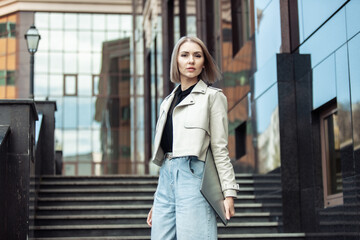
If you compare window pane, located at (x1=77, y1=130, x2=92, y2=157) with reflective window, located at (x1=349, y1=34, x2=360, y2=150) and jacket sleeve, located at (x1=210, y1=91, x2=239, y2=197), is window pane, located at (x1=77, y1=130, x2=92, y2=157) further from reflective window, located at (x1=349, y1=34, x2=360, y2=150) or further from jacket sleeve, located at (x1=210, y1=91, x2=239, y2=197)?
jacket sleeve, located at (x1=210, y1=91, x2=239, y2=197)

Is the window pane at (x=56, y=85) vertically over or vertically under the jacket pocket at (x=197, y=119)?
over

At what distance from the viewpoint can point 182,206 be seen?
424 cm

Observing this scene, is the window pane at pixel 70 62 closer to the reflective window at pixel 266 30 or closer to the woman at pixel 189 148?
the reflective window at pixel 266 30

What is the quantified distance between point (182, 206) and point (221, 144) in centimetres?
46

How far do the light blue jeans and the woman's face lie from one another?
562 mm

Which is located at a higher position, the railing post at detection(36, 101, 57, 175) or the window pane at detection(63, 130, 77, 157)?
the window pane at detection(63, 130, 77, 157)

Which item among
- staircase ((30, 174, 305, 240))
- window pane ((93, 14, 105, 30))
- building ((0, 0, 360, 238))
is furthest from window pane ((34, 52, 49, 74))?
staircase ((30, 174, 305, 240))

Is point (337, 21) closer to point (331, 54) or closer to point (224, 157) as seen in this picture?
point (331, 54)

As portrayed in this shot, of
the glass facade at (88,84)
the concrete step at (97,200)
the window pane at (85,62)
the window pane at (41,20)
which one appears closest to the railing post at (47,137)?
the concrete step at (97,200)

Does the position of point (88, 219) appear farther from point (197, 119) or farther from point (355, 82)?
point (197, 119)

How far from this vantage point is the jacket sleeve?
4.28 metres

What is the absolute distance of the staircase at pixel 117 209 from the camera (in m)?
10.2

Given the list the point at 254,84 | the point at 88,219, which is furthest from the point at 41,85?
the point at 88,219

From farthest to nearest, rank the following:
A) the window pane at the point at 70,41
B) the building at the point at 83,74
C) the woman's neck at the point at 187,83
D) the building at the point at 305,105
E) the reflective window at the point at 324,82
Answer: the window pane at the point at 70,41 → the building at the point at 83,74 → the reflective window at the point at 324,82 → the building at the point at 305,105 → the woman's neck at the point at 187,83
